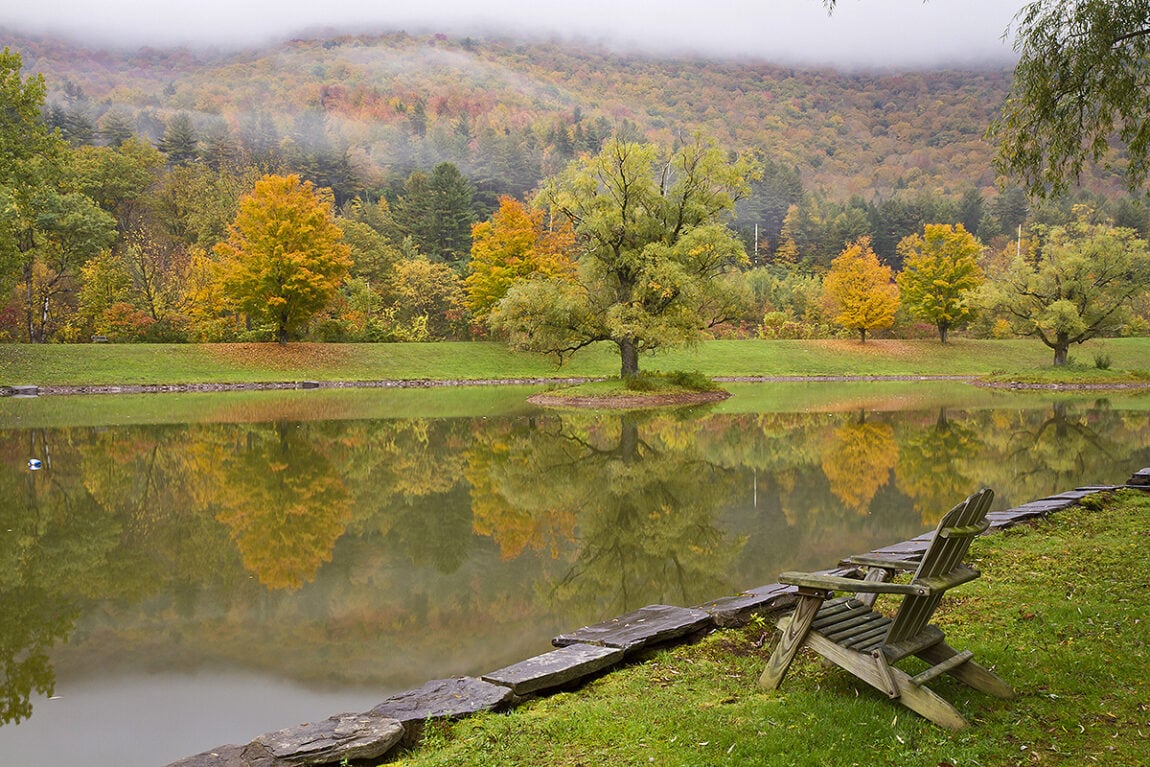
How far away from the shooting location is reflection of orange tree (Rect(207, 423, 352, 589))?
29.1ft

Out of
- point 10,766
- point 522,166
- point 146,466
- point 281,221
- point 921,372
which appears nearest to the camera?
point 10,766

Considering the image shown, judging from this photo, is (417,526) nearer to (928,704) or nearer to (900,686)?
(900,686)

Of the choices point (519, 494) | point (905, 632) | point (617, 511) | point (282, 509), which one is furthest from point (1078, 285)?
point (905, 632)

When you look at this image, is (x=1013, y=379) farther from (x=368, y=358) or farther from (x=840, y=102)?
(x=840, y=102)

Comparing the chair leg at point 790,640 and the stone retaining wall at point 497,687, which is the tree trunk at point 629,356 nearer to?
the stone retaining wall at point 497,687

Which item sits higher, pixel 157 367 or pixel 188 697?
pixel 188 697

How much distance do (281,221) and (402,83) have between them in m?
134

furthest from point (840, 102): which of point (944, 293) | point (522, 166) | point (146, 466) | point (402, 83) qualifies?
point (146, 466)

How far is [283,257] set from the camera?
1704 inches

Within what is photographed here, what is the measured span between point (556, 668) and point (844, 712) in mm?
1780

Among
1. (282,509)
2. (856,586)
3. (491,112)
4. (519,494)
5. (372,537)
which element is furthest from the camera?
(491,112)

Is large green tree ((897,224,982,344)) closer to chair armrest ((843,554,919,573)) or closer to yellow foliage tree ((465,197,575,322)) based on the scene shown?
→ yellow foliage tree ((465,197,575,322))

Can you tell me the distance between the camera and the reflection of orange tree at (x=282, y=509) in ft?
29.1

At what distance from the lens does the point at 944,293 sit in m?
55.9
